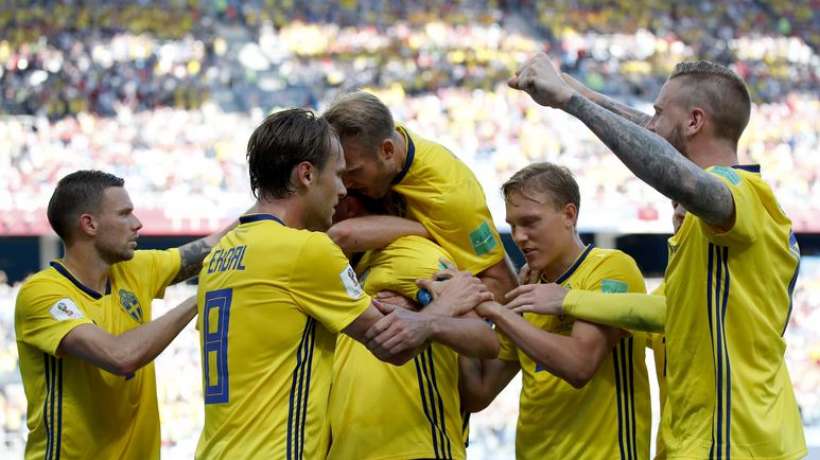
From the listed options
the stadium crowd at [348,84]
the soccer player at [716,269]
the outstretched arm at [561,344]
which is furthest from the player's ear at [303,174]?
the stadium crowd at [348,84]

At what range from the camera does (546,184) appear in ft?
14.0

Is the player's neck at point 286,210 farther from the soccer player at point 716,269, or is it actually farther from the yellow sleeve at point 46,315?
the yellow sleeve at point 46,315

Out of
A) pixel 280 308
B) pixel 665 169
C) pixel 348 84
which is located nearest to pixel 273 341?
pixel 280 308

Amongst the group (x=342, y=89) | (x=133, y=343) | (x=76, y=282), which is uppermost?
(x=342, y=89)

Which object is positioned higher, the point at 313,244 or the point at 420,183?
the point at 420,183

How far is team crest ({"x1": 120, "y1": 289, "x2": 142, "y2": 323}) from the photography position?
4488mm

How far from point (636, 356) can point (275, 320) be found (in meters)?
1.52

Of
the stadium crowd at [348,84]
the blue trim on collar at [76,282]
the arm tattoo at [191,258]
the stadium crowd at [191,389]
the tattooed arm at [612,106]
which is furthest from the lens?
the stadium crowd at [348,84]

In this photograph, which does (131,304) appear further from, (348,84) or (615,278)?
(348,84)

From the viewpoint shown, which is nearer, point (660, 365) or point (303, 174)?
point (303, 174)

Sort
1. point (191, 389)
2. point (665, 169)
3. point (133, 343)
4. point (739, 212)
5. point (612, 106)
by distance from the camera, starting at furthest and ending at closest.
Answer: point (191, 389), point (612, 106), point (133, 343), point (739, 212), point (665, 169)

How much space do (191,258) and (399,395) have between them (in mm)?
1229

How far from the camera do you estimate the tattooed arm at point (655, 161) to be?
10.3 feet

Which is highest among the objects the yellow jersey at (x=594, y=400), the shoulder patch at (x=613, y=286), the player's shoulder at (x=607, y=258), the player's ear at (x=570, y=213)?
the player's ear at (x=570, y=213)
